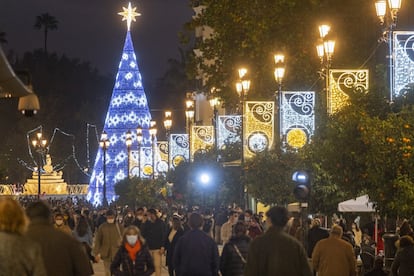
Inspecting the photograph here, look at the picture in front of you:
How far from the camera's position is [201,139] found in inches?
2237

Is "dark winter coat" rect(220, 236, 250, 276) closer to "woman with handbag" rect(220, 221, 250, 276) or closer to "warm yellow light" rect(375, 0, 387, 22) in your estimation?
"woman with handbag" rect(220, 221, 250, 276)

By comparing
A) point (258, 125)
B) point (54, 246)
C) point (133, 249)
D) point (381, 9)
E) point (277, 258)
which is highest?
point (381, 9)

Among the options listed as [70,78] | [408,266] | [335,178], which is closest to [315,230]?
[335,178]

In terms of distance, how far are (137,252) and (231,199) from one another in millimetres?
42978

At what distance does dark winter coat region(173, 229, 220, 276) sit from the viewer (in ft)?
50.8

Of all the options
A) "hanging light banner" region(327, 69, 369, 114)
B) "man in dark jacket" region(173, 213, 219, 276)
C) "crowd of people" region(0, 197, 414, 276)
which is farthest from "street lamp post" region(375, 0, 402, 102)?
"man in dark jacket" region(173, 213, 219, 276)

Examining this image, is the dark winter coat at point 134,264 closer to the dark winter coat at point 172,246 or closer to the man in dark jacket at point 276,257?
the man in dark jacket at point 276,257

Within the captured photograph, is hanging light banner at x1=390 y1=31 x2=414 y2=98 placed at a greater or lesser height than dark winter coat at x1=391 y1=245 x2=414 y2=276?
greater

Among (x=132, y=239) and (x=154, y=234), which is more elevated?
(x=132, y=239)

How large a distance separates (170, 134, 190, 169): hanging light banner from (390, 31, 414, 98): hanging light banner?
42320 millimetres

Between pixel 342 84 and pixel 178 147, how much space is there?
37.6 metres

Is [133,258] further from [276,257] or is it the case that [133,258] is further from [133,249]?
[276,257]

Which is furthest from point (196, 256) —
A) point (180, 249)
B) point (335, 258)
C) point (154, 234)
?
point (154, 234)

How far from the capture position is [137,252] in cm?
1579
